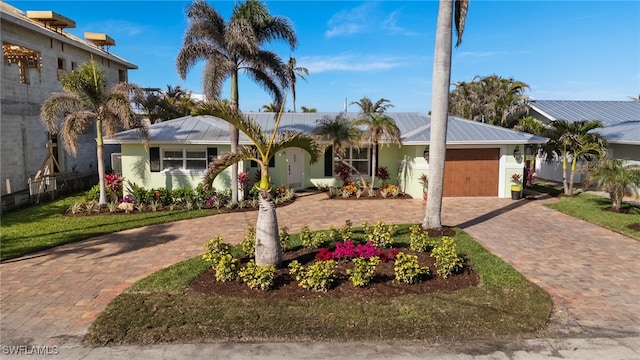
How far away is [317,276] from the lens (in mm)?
7016

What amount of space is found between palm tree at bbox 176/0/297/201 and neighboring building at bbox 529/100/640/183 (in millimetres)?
15794

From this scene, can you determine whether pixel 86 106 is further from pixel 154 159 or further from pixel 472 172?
pixel 472 172

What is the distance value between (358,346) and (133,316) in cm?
354

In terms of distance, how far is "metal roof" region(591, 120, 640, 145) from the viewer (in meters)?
17.1

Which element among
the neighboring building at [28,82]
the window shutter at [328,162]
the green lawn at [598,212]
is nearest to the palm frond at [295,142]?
the green lawn at [598,212]

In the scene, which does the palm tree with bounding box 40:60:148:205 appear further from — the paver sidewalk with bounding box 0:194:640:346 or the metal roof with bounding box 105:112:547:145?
the paver sidewalk with bounding box 0:194:640:346

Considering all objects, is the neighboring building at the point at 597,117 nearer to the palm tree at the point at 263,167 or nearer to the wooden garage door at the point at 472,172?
the wooden garage door at the point at 472,172

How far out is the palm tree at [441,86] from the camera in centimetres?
1044

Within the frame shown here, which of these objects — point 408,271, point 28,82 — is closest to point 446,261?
point 408,271

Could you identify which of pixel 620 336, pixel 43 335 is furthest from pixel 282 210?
pixel 620 336

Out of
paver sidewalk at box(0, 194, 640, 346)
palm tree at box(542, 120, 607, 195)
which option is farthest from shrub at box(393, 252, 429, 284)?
palm tree at box(542, 120, 607, 195)

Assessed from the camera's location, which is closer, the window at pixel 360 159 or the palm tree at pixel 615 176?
the palm tree at pixel 615 176

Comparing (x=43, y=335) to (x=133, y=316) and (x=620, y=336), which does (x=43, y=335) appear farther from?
(x=620, y=336)

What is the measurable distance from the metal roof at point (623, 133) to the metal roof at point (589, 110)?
201cm
